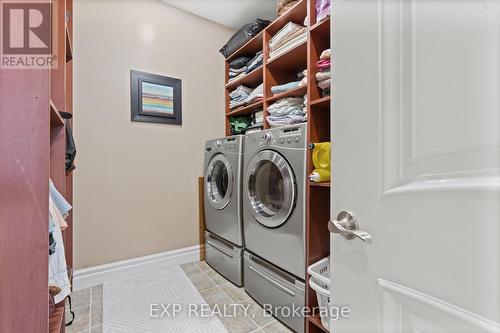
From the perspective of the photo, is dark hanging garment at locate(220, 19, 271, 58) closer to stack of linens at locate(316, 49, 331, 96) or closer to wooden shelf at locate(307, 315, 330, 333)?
stack of linens at locate(316, 49, 331, 96)

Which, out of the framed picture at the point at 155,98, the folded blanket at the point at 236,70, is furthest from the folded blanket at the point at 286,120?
the framed picture at the point at 155,98

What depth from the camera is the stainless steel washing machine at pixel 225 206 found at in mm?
1795

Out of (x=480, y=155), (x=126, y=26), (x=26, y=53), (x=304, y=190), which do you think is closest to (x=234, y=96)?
(x=126, y=26)

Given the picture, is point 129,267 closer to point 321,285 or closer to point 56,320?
point 56,320

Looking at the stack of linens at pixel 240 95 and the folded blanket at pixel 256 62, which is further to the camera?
the stack of linens at pixel 240 95

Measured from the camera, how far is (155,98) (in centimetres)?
210

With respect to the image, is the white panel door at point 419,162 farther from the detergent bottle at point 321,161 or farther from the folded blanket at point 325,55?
the folded blanket at point 325,55

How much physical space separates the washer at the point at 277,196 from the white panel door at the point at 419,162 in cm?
75

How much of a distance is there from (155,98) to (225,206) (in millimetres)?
1183

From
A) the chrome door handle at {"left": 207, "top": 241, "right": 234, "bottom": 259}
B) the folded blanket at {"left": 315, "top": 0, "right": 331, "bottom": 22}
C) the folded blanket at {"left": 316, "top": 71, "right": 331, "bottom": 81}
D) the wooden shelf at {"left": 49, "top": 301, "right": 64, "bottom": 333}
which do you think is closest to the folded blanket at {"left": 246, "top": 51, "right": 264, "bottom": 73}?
the folded blanket at {"left": 315, "top": 0, "right": 331, "bottom": 22}

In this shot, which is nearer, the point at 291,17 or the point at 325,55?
the point at 325,55

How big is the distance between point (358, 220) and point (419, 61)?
1.08 feet

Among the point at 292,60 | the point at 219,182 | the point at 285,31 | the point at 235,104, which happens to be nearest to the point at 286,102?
the point at 292,60

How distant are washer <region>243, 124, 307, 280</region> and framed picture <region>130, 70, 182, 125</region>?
93 centimetres
